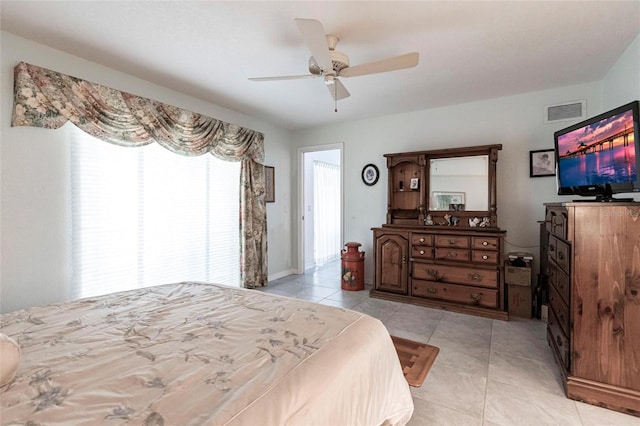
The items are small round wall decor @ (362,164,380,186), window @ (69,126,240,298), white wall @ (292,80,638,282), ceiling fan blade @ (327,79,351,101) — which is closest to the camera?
ceiling fan blade @ (327,79,351,101)

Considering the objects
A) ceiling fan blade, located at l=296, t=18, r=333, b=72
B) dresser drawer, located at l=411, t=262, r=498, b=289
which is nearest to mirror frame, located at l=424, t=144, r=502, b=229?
dresser drawer, located at l=411, t=262, r=498, b=289

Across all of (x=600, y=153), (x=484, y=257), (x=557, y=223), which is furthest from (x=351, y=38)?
(x=484, y=257)

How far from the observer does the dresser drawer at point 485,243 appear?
315cm

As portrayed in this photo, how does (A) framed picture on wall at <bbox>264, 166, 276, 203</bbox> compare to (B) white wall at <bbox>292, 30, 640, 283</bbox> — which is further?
(A) framed picture on wall at <bbox>264, 166, 276, 203</bbox>

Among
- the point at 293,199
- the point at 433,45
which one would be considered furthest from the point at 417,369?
the point at 293,199

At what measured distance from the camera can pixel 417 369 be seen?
2.13m

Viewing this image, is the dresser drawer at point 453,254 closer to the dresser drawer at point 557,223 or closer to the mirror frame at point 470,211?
the mirror frame at point 470,211

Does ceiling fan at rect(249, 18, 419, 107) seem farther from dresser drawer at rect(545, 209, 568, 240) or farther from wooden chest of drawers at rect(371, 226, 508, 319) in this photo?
wooden chest of drawers at rect(371, 226, 508, 319)

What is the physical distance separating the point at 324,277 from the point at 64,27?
4186 millimetres

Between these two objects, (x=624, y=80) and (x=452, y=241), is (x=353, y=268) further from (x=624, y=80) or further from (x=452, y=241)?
(x=624, y=80)

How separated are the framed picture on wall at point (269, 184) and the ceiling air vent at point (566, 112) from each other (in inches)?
143

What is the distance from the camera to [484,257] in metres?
3.20

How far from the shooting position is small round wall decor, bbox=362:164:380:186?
4320mm

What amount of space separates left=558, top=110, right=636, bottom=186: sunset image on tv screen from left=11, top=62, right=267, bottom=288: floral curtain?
3.44 m
